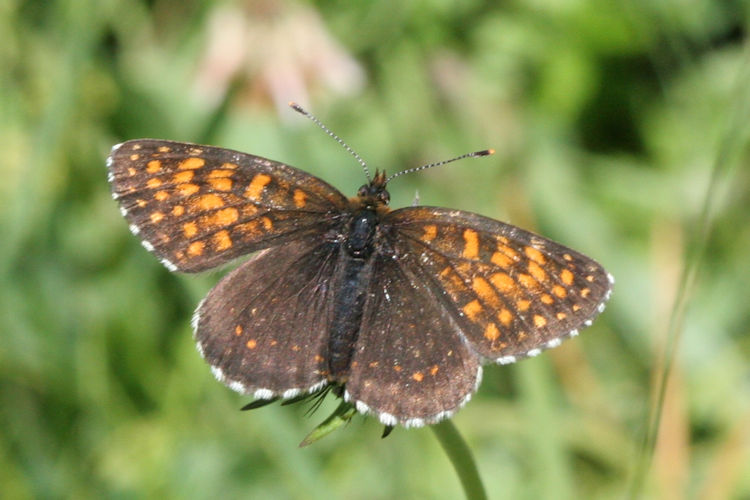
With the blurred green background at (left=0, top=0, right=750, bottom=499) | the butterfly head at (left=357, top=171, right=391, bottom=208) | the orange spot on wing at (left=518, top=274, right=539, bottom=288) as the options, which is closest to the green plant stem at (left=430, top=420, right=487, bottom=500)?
the orange spot on wing at (left=518, top=274, right=539, bottom=288)

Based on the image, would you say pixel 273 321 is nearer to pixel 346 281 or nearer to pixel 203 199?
pixel 346 281

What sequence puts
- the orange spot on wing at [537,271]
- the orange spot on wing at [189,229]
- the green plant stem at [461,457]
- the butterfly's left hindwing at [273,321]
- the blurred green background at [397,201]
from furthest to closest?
the blurred green background at [397,201], the orange spot on wing at [189,229], the orange spot on wing at [537,271], the butterfly's left hindwing at [273,321], the green plant stem at [461,457]

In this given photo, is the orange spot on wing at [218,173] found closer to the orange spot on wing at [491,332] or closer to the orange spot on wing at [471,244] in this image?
the orange spot on wing at [471,244]

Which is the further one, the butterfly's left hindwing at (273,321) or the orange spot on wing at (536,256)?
the orange spot on wing at (536,256)

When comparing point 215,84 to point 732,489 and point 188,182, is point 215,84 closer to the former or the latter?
point 188,182

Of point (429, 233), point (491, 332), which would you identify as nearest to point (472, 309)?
point (491, 332)

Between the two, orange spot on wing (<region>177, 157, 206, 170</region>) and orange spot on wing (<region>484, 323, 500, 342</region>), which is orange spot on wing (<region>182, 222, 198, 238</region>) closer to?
orange spot on wing (<region>177, 157, 206, 170</region>)

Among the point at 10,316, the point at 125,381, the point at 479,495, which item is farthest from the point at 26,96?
the point at 479,495

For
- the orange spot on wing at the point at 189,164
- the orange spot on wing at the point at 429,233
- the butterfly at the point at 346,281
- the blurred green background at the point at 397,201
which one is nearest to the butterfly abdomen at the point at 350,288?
the butterfly at the point at 346,281
